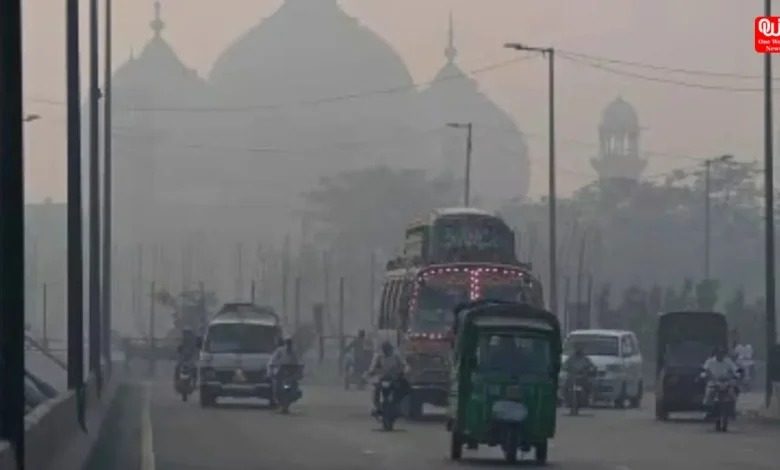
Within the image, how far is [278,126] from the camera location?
148 m

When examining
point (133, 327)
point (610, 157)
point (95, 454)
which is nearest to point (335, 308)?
point (133, 327)

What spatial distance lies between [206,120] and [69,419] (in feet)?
398

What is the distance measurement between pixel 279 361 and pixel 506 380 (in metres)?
15.5

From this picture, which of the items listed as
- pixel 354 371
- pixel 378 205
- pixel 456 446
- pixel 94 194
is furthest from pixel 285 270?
pixel 456 446

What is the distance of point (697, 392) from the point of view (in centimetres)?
4075

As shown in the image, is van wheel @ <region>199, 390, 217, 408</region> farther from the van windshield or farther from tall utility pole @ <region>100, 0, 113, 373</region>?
tall utility pole @ <region>100, 0, 113, 373</region>

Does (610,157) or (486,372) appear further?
(610,157)

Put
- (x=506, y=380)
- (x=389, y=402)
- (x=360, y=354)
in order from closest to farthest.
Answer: (x=506, y=380) < (x=389, y=402) < (x=360, y=354)

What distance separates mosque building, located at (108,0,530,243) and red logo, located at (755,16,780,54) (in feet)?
309

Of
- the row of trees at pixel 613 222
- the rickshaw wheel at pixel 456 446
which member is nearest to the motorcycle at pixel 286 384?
the rickshaw wheel at pixel 456 446

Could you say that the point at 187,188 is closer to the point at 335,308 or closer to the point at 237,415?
the point at 335,308

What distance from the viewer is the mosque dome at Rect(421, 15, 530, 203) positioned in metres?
149

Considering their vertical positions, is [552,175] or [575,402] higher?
[552,175]

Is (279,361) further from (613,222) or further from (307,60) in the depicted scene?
(307,60)
